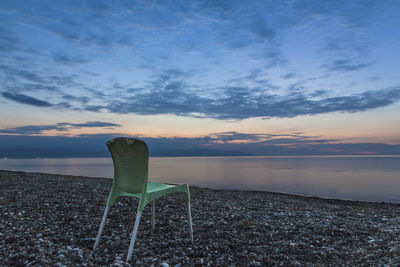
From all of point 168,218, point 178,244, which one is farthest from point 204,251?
point 168,218

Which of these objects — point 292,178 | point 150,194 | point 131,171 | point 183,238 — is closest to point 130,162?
point 131,171

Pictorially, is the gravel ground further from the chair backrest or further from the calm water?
the calm water

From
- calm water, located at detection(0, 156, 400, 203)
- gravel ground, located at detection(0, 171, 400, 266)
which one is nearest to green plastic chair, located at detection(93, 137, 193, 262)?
gravel ground, located at detection(0, 171, 400, 266)

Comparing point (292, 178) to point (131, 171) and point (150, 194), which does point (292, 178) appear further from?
point (131, 171)

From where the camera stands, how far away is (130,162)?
3.83 meters

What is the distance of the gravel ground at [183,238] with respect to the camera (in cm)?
387

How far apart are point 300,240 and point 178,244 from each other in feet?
8.96

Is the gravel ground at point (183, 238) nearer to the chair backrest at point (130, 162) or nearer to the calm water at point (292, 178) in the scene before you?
the chair backrest at point (130, 162)

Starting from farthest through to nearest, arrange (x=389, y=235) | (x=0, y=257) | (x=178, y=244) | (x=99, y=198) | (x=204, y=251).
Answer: (x=99, y=198) → (x=389, y=235) → (x=178, y=244) → (x=204, y=251) → (x=0, y=257)

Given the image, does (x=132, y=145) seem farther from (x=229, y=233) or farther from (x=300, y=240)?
(x=300, y=240)

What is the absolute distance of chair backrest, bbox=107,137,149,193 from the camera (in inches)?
146

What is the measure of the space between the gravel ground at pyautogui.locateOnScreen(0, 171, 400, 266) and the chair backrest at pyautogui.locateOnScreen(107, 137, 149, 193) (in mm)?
1212

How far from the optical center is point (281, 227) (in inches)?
239

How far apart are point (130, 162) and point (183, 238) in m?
2.20
